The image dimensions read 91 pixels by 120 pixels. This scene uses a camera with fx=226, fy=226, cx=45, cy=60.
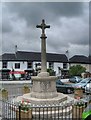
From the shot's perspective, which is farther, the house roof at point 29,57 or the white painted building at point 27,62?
the house roof at point 29,57

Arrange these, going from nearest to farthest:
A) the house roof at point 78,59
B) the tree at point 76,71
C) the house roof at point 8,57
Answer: the house roof at point 8,57 → the tree at point 76,71 → the house roof at point 78,59

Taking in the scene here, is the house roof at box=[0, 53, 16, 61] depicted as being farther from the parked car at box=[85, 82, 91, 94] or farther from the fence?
the fence

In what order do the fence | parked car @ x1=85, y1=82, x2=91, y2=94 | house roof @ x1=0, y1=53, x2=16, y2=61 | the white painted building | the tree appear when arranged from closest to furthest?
the fence
parked car @ x1=85, y1=82, x2=91, y2=94
the white painted building
house roof @ x1=0, y1=53, x2=16, y2=61
the tree

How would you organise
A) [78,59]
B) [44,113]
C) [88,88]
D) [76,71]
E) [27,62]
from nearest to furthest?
Result: [44,113]
[88,88]
[27,62]
[76,71]
[78,59]

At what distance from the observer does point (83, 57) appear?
70.1 m

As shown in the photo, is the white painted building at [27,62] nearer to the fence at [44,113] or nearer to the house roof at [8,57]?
the house roof at [8,57]

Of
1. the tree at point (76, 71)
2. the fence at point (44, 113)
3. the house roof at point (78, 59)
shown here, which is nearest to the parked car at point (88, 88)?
the fence at point (44, 113)

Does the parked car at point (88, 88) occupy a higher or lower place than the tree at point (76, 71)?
lower

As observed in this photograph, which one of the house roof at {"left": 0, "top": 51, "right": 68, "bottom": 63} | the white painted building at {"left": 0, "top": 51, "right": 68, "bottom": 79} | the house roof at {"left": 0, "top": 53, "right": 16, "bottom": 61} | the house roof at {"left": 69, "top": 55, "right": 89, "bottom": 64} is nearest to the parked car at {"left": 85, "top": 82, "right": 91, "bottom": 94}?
the white painted building at {"left": 0, "top": 51, "right": 68, "bottom": 79}

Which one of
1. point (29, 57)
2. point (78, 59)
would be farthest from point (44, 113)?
point (78, 59)

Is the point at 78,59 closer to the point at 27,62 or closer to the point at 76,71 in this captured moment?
the point at 76,71

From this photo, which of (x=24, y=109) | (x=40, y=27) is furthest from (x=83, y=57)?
(x=24, y=109)

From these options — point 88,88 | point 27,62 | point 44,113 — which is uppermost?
point 27,62

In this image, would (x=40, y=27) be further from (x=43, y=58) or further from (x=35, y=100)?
(x=35, y=100)
